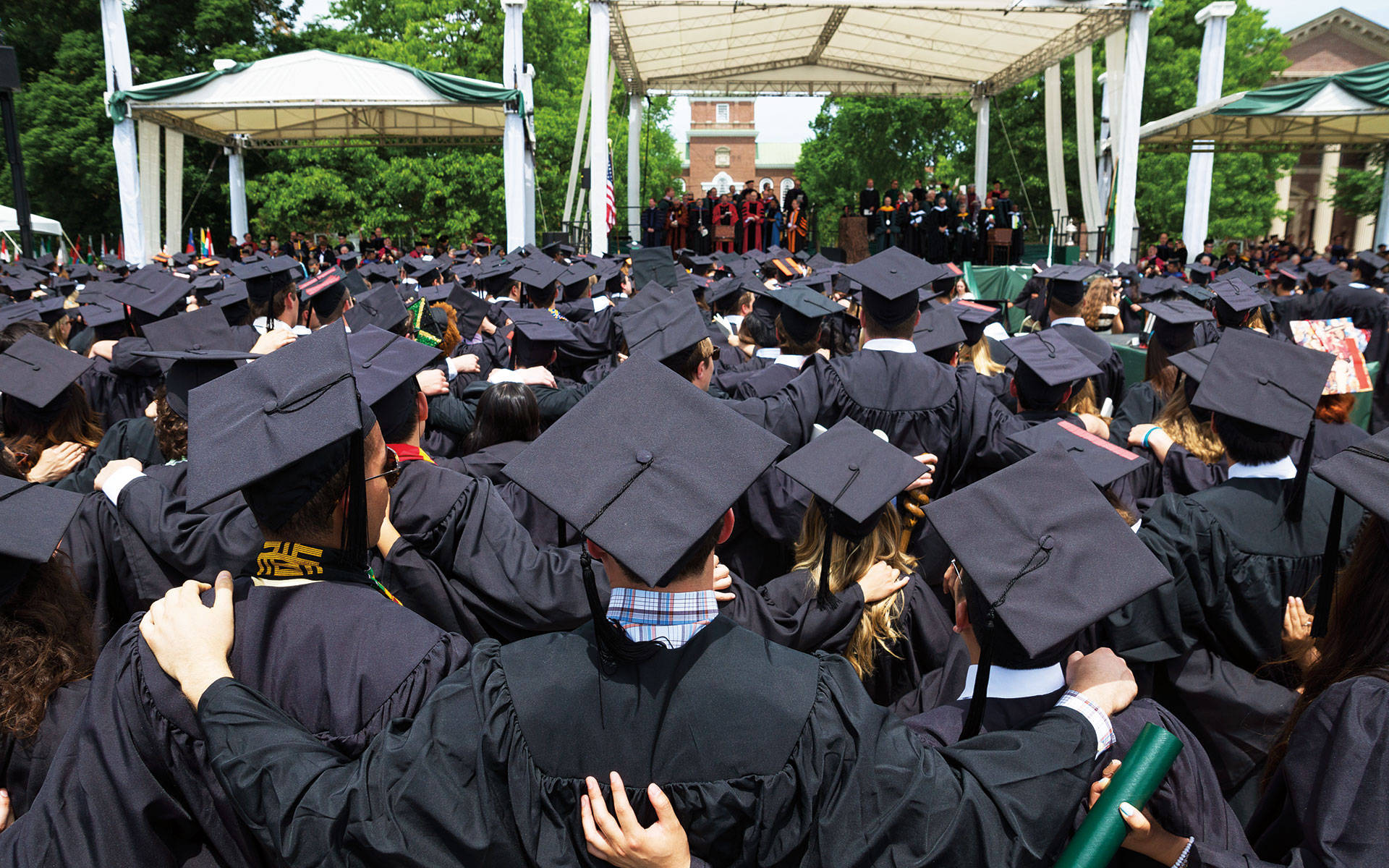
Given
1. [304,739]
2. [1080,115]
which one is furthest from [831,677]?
[1080,115]

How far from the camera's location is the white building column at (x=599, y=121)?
14.1 meters

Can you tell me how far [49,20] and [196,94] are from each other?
2037 centimetres

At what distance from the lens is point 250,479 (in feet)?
4.91

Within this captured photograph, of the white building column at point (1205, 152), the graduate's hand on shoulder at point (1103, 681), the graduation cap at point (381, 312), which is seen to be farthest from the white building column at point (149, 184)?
the white building column at point (1205, 152)

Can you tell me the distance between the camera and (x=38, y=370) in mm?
3512

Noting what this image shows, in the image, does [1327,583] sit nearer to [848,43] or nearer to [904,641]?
[904,641]

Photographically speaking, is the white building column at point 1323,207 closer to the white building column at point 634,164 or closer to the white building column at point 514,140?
the white building column at point 634,164

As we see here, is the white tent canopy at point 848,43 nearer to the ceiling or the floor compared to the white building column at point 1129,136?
nearer to the ceiling

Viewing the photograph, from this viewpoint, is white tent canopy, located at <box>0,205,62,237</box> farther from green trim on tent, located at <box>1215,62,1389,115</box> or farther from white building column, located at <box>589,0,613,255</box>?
green trim on tent, located at <box>1215,62,1389,115</box>

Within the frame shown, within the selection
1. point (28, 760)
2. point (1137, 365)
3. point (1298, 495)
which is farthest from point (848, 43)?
point (28, 760)

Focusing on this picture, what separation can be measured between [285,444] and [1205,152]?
18.7m

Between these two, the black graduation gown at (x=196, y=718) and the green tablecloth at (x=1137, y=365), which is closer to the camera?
the black graduation gown at (x=196, y=718)

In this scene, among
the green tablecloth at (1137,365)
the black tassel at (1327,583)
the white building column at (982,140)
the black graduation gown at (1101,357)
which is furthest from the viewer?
the white building column at (982,140)

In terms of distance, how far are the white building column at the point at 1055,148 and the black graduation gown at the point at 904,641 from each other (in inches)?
726
